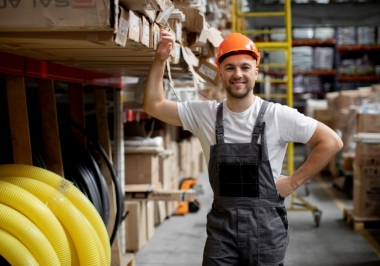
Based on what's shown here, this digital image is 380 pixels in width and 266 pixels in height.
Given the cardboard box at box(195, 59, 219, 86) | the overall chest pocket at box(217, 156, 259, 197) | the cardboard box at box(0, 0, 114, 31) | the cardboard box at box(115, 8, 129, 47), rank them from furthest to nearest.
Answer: the cardboard box at box(195, 59, 219, 86)
the overall chest pocket at box(217, 156, 259, 197)
the cardboard box at box(115, 8, 129, 47)
the cardboard box at box(0, 0, 114, 31)

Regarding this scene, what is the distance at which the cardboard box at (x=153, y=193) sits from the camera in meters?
4.70

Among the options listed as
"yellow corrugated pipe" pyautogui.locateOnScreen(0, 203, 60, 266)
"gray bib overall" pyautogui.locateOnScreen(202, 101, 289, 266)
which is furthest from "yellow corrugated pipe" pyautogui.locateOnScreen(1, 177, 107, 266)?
"gray bib overall" pyautogui.locateOnScreen(202, 101, 289, 266)

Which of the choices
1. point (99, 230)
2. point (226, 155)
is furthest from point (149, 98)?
point (99, 230)

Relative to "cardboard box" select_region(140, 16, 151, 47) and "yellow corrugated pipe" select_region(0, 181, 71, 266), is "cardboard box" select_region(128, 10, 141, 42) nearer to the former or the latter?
"cardboard box" select_region(140, 16, 151, 47)

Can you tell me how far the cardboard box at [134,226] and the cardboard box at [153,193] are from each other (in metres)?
0.15

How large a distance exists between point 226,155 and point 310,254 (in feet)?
9.85

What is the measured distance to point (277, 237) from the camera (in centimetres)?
279

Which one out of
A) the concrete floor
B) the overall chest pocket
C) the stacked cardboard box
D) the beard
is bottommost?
the concrete floor

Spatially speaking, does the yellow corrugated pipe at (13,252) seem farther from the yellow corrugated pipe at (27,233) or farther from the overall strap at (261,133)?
the overall strap at (261,133)

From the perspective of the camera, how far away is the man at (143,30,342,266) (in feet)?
9.05

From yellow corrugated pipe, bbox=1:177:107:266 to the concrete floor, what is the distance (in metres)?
2.45

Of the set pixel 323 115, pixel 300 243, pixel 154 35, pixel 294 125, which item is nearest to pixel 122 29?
pixel 154 35

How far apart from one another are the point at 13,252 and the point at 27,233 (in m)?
0.10

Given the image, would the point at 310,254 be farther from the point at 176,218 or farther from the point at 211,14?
the point at 211,14
